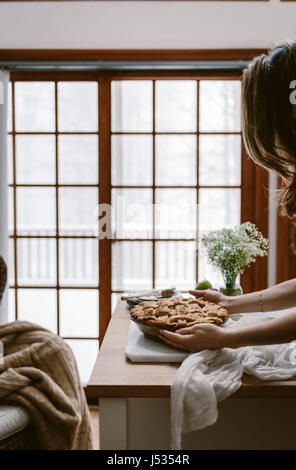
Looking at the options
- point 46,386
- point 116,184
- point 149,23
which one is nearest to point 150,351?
point 46,386

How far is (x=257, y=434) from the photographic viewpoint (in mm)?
1183

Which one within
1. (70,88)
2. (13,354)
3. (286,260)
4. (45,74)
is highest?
(70,88)

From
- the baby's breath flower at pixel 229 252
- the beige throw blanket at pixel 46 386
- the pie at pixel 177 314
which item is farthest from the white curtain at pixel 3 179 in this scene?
the pie at pixel 177 314

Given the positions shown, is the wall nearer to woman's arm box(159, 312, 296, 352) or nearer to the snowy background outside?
the snowy background outside

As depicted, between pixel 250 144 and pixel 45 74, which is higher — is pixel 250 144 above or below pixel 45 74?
below

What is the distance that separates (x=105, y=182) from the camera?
10.2ft

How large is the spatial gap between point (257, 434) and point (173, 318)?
1.17 feet

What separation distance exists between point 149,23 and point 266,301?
2.05 meters

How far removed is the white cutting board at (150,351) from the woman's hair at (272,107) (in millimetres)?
535

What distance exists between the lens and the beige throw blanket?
5.94 feet

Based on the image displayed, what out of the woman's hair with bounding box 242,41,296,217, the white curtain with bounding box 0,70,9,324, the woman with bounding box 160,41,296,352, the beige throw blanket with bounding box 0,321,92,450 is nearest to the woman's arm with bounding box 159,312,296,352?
the woman with bounding box 160,41,296,352
